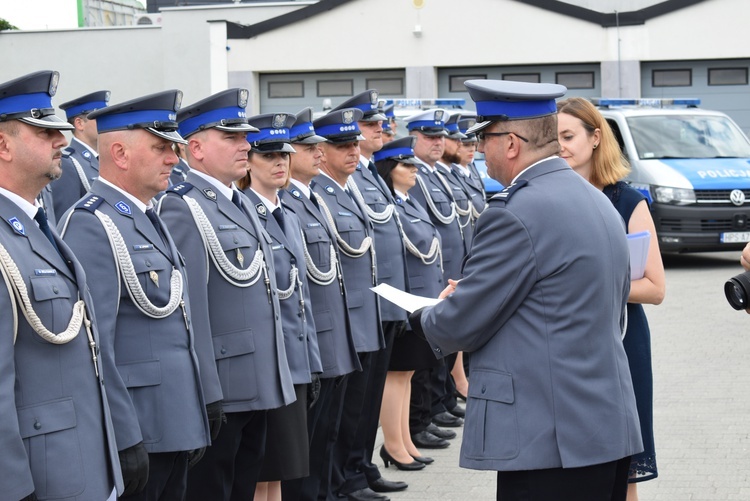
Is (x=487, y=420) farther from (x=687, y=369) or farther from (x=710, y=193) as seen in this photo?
(x=710, y=193)

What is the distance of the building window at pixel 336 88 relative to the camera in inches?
1092

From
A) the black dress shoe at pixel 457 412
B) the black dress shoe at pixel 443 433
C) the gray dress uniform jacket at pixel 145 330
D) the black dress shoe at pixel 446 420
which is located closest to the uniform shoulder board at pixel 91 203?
the gray dress uniform jacket at pixel 145 330

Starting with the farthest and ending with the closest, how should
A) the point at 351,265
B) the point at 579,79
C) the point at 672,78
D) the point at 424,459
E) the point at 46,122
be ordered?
the point at 579,79 → the point at 672,78 → the point at 424,459 → the point at 351,265 → the point at 46,122

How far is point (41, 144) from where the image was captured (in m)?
3.68

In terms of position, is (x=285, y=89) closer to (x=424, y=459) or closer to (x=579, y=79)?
(x=579, y=79)

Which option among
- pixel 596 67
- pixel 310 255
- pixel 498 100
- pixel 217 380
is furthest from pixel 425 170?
pixel 596 67

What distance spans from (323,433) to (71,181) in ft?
7.51

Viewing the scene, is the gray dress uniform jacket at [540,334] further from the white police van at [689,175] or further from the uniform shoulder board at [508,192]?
the white police van at [689,175]

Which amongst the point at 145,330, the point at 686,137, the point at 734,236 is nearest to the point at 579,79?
the point at 686,137

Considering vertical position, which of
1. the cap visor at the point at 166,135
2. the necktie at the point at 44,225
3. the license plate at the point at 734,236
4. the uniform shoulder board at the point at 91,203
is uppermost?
the cap visor at the point at 166,135

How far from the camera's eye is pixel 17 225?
3.58 m

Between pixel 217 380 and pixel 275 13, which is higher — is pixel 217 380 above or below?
below

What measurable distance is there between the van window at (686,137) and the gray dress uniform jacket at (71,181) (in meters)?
11.4

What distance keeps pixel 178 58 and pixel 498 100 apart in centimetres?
2601
